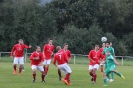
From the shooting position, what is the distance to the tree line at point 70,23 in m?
57.8

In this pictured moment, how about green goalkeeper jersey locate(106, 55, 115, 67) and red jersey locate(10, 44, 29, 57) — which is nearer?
green goalkeeper jersey locate(106, 55, 115, 67)

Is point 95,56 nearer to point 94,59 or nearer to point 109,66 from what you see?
point 94,59

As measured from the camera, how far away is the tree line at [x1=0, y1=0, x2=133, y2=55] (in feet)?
189

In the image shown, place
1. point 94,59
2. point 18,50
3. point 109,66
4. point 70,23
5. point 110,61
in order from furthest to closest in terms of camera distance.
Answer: point 70,23 < point 18,50 < point 94,59 < point 110,61 < point 109,66

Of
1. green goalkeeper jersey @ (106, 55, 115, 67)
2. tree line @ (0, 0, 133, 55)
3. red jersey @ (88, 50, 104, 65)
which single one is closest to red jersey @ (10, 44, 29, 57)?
red jersey @ (88, 50, 104, 65)

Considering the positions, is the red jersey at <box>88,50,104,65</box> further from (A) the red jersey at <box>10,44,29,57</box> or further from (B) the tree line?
(B) the tree line

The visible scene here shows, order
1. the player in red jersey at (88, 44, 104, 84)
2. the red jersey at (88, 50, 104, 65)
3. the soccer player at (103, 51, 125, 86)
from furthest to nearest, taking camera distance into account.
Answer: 1. the red jersey at (88, 50, 104, 65)
2. the player in red jersey at (88, 44, 104, 84)
3. the soccer player at (103, 51, 125, 86)

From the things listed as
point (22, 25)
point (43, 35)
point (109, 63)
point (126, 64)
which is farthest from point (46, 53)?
point (43, 35)

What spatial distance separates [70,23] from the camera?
207ft

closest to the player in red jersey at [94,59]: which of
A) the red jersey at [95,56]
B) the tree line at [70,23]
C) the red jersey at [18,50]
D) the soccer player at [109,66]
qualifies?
the red jersey at [95,56]

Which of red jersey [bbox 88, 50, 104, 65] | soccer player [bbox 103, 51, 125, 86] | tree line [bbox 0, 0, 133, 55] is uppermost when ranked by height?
tree line [bbox 0, 0, 133, 55]

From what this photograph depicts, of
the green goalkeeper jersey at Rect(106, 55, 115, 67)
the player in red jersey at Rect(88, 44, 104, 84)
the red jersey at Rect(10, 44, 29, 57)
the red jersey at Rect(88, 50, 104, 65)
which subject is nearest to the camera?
the green goalkeeper jersey at Rect(106, 55, 115, 67)

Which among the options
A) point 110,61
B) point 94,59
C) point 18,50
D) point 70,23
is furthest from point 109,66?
point 70,23

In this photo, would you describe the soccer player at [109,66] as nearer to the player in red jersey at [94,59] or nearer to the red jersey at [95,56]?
the player in red jersey at [94,59]
